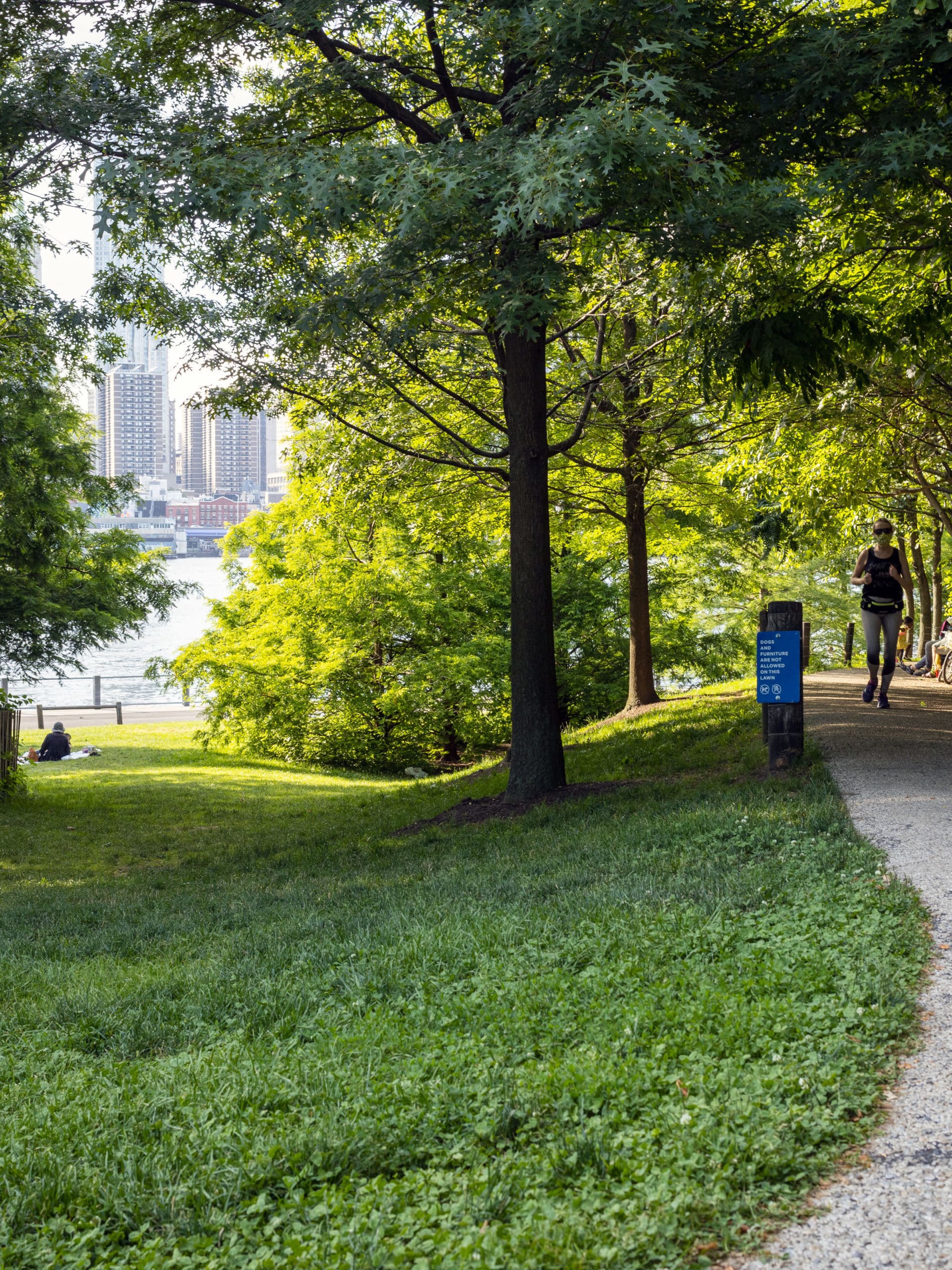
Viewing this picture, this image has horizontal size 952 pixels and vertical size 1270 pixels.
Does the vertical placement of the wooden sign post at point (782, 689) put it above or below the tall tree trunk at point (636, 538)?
below

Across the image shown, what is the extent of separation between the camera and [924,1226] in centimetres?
277

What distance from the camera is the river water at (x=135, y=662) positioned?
701 inches

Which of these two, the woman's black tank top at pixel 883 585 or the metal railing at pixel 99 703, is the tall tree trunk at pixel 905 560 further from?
the metal railing at pixel 99 703

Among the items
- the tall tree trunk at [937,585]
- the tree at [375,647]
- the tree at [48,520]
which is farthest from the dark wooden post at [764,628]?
the tall tree trunk at [937,585]

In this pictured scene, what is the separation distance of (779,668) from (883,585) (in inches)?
136

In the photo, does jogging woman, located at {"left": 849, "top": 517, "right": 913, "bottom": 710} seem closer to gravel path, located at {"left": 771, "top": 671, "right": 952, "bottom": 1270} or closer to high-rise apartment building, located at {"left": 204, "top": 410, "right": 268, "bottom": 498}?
gravel path, located at {"left": 771, "top": 671, "right": 952, "bottom": 1270}

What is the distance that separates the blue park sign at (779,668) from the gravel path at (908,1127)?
0.74 meters

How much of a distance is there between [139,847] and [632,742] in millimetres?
6025

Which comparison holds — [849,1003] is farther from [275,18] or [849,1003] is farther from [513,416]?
[275,18]

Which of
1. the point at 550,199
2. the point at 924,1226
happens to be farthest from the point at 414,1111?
the point at 550,199

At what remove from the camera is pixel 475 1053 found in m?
3.84

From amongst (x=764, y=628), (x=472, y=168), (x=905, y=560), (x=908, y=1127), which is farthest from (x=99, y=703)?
(x=908, y=1127)

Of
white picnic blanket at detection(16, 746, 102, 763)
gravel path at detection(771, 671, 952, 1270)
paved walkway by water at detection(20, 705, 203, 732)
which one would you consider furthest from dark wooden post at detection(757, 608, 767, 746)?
paved walkway by water at detection(20, 705, 203, 732)

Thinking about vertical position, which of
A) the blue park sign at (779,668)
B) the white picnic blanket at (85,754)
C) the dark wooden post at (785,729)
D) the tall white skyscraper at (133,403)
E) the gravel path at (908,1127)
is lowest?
the white picnic blanket at (85,754)
